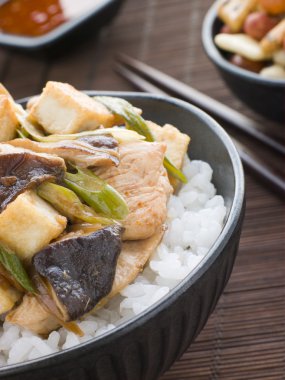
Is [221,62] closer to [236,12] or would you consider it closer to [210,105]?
[210,105]

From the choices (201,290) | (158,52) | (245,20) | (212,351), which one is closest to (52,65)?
(158,52)

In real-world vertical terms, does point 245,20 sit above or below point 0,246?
below

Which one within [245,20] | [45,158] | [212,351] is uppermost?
[45,158]

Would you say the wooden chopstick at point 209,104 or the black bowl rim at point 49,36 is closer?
the wooden chopstick at point 209,104

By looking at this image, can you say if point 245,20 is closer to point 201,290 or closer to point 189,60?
point 189,60

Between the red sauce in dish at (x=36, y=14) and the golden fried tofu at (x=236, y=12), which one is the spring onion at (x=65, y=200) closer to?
the golden fried tofu at (x=236, y=12)

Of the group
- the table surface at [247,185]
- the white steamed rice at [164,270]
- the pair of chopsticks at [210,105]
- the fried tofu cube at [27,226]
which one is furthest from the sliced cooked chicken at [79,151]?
the pair of chopsticks at [210,105]

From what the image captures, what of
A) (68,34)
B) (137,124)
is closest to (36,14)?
(68,34)
